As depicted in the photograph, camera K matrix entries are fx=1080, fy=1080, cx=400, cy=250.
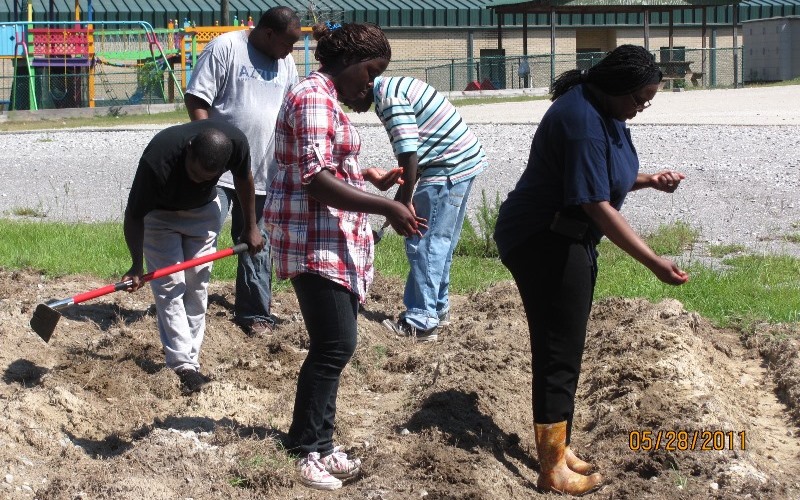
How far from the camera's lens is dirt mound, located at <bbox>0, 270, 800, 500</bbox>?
446 centimetres

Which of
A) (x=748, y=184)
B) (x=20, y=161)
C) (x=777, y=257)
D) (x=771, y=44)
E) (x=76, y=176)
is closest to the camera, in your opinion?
(x=777, y=257)

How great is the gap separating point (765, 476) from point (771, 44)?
125ft

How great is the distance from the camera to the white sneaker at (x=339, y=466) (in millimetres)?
4561

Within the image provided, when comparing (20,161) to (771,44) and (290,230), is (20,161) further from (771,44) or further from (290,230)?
(771,44)

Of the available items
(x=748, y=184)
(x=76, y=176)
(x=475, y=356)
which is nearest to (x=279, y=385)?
(x=475, y=356)

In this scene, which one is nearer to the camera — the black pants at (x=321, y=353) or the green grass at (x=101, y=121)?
the black pants at (x=321, y=353)

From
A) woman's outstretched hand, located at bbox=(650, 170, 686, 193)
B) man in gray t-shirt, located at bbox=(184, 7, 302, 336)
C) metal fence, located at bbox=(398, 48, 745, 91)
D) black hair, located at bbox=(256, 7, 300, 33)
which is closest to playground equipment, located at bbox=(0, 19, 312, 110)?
metal fence, located at bbox=(398, 48, 745, 91)

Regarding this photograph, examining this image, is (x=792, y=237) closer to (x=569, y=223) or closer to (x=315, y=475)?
(x=569, y=223)

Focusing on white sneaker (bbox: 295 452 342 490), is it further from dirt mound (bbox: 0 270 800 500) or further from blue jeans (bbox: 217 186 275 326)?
blue jeans (bbox: 217 186 275 326)

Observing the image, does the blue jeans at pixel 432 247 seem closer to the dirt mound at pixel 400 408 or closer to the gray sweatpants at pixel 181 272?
the dirt mound at pixel 400 408

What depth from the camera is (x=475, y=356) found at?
6.12 m

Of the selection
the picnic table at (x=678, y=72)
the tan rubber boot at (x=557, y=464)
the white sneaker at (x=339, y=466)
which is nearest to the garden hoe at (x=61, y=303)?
the white sneaker at (x=339, y=466)

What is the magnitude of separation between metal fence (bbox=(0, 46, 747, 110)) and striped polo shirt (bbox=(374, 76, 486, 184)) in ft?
68.7
